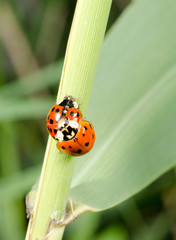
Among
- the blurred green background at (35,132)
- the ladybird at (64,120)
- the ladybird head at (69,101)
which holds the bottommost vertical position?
the blurred green background at (35,132)

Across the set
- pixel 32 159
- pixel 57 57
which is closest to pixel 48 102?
pixel 32 159

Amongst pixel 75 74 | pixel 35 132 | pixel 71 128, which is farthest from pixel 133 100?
pixel 35 132

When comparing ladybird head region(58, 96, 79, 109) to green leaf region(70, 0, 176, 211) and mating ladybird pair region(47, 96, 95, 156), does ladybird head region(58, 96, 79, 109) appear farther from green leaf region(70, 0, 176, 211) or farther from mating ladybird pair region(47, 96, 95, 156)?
green leaf region(70, 0, 176, 211)

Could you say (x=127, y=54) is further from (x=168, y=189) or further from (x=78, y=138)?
(x=168, y=189)

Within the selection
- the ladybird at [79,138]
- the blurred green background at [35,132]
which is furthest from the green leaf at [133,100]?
the blurred green background at [35,132]

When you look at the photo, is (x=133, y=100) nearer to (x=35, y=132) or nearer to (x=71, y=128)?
(x=71, y=128)

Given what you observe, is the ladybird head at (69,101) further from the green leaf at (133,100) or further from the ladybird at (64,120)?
the green leaf at (133,100)

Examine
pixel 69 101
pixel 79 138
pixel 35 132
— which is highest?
pixel 69 101
